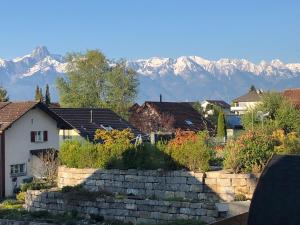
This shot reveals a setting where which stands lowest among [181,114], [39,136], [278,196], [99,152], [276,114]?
[278,196]

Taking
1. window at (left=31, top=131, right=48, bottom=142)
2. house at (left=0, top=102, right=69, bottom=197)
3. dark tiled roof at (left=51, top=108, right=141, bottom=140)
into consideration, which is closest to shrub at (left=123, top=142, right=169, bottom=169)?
house at (left=0, top=102, right=69, bottom=197)

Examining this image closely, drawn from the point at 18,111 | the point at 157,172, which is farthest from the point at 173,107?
the point at 157,172

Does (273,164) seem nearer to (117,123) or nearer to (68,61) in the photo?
(117,123)

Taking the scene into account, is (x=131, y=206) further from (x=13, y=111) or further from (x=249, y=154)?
(x=13, y=111)

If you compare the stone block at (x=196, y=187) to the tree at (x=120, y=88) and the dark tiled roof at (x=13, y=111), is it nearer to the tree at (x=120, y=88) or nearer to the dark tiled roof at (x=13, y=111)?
the dark tiled roof at (x=13, y=111)

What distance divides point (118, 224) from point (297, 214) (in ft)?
47.2

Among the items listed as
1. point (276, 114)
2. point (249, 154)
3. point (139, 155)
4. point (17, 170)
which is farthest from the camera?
point (276, 114)

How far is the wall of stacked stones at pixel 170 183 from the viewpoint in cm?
1580

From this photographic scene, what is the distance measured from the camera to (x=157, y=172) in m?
17.5

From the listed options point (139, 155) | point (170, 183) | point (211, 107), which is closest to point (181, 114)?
Answer: point (211, 107)

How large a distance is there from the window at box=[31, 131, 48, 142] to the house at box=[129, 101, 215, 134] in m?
21.9

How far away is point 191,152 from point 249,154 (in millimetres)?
2045

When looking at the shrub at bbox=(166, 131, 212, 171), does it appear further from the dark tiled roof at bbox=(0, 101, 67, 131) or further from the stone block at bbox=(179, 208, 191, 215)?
the dark tiled roof at bbox=(0, 101, 67, 131)

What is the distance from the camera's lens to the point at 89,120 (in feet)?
138
